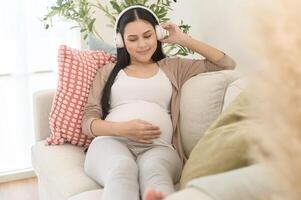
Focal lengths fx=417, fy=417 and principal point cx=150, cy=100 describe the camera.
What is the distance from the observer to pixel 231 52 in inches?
86.8

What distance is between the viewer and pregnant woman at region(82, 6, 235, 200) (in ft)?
5.34

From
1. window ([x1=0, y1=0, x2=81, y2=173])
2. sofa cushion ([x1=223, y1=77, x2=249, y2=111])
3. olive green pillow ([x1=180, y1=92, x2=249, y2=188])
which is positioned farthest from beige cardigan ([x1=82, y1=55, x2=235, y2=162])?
window ([x1=0, y1=0, x2=81, y2=173])

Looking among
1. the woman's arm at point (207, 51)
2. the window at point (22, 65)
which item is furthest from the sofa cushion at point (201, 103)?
the window at point (22, 65)

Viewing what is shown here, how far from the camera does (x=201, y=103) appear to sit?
69.5 inches

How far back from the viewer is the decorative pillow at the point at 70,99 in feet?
6.25

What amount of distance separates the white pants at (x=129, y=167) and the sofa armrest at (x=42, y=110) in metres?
0.41

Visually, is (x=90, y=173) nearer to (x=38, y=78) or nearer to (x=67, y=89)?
(x=67, y=89)

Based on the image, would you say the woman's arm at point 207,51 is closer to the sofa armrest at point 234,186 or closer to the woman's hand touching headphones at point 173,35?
the woman's hand touching headphones at point 173,35

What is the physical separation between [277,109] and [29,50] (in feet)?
8.06

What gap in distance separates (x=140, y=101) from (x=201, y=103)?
274mm

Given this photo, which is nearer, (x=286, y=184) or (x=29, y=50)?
(x=286, y=184)

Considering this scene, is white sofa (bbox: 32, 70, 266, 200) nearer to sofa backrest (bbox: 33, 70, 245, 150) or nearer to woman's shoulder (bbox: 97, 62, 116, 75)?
sofa backrest (bbox: 33, 70, 245, 150)

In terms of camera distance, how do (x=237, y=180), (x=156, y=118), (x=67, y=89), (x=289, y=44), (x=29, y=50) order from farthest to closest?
(x=29, y=50)
(x=67, y=89)
(x=156, y=118)
(x=237, y=180)
(x=289, y=44)

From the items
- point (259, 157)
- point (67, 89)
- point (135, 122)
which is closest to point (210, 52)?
point (135, 122)
